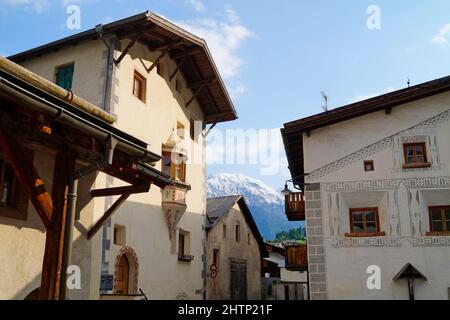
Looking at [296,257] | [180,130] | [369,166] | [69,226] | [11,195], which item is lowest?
[296,257]

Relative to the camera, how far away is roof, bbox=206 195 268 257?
20.8m

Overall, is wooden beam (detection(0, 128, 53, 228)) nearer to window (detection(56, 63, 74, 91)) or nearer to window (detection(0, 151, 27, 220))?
window (detection(0, 151, 27, 220))

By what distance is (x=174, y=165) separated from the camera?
1571 cm

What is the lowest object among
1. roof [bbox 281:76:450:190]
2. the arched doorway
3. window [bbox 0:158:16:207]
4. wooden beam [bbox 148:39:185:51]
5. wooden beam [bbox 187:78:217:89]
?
the arched doorway

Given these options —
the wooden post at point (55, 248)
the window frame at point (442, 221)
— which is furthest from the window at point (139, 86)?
the window frame at point (442, 221)

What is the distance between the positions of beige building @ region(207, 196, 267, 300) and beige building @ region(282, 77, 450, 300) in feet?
22.7

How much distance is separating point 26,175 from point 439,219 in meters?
11.4

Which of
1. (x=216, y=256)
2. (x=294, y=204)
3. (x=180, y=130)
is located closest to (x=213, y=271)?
(x=216, y=256)

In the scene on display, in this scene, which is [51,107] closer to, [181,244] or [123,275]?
[123,275]

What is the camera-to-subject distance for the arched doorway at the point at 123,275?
1241 cm

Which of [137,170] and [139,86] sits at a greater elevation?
[139,86]

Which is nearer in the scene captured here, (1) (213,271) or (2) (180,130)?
(2) (180,130)

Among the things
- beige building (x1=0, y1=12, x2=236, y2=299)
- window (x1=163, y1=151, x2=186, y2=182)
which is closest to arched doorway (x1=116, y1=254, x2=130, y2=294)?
beige building (x1=0, y1=12, x2=236, y2=299)
